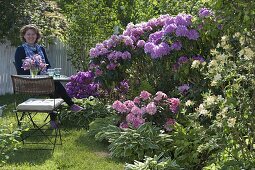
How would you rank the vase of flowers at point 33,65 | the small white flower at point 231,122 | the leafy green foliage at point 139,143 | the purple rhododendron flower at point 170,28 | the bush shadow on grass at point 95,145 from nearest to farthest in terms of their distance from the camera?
the small white flower at point 231,122
the leafy green foliage at point 139,143
the bush shadow on grass at point 95,145
the purple rhododendron flower at point 170,28
the vase of flowers at point 33,65

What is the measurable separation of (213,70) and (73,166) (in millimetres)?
2335

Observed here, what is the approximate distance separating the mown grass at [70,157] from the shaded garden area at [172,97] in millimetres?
14

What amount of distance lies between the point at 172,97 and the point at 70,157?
167 centimetres

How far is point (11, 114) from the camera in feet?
28.0

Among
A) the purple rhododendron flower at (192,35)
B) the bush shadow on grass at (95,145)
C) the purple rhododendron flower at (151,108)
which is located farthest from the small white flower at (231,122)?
the purple rhododendron flower at (192,35)

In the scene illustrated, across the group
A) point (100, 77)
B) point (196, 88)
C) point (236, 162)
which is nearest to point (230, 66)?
point (236, 162)

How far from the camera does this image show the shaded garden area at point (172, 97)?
3801 mm

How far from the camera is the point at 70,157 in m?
5.83

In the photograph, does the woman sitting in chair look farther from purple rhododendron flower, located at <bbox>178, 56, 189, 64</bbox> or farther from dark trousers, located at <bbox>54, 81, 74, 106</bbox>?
purple rhododendron flower, located at <bbox>178, 56, 189, 64</bbox>

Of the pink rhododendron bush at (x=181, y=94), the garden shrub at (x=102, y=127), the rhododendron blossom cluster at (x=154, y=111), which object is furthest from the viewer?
the garden shrub at (x=102, y=127)

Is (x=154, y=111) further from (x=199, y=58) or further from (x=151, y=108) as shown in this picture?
(x=199, y=58)

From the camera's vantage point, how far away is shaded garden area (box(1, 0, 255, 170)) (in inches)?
150

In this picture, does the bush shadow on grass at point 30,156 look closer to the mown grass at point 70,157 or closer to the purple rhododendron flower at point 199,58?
the mown grass at point 70,157

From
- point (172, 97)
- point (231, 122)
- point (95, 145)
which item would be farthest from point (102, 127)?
point (231, 122)
